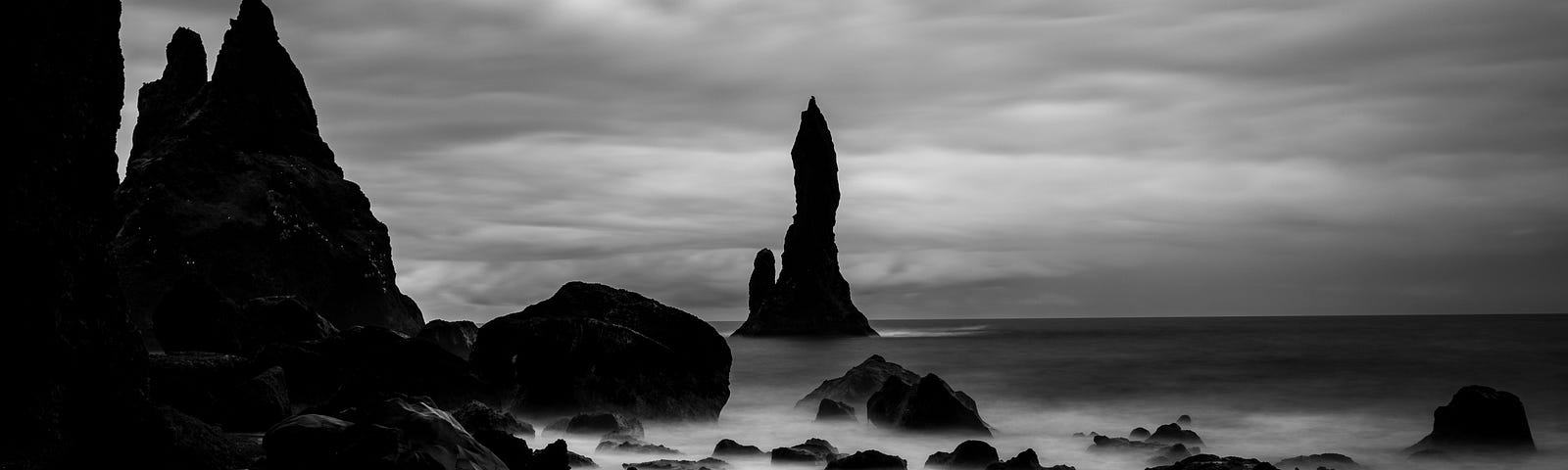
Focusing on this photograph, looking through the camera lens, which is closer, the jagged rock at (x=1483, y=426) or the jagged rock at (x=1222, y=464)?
the jagged rock at (x=1222, y=464)

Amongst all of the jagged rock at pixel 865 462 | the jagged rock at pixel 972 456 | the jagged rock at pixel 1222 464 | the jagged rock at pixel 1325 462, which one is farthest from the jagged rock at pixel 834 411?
the jagged rock at pixel 1222 464

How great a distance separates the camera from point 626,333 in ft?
74.8

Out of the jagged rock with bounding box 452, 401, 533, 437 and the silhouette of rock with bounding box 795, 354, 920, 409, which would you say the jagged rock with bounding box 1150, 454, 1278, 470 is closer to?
the jagged rock with bounding box 452, 401, 533, 437

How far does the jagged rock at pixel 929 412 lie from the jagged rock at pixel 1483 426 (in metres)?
8.03

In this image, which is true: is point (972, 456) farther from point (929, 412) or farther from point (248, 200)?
point (248, 200)

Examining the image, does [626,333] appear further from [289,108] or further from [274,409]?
[289,108]

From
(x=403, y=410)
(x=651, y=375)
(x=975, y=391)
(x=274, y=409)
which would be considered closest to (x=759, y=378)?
(x=975, y=391)

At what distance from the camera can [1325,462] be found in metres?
19.5

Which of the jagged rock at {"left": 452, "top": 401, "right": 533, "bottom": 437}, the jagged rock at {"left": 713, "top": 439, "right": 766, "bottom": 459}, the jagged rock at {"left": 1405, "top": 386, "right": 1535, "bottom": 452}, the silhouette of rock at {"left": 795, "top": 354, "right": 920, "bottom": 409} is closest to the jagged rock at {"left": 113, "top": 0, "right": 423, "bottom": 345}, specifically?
the silhouette of rock at {"left": 795, "top": 354, "right": 920, "bottom": 409}

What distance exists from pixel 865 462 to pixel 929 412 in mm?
6535

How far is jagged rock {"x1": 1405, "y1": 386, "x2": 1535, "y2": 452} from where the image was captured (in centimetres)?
1992

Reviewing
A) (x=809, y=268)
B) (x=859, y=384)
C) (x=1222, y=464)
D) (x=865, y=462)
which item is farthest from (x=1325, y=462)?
(x=809, y=268)

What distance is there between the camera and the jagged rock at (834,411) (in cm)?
2470

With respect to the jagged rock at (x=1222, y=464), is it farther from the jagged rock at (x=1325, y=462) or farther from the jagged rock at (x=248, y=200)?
the jagged rock at (x=248, y=200)
